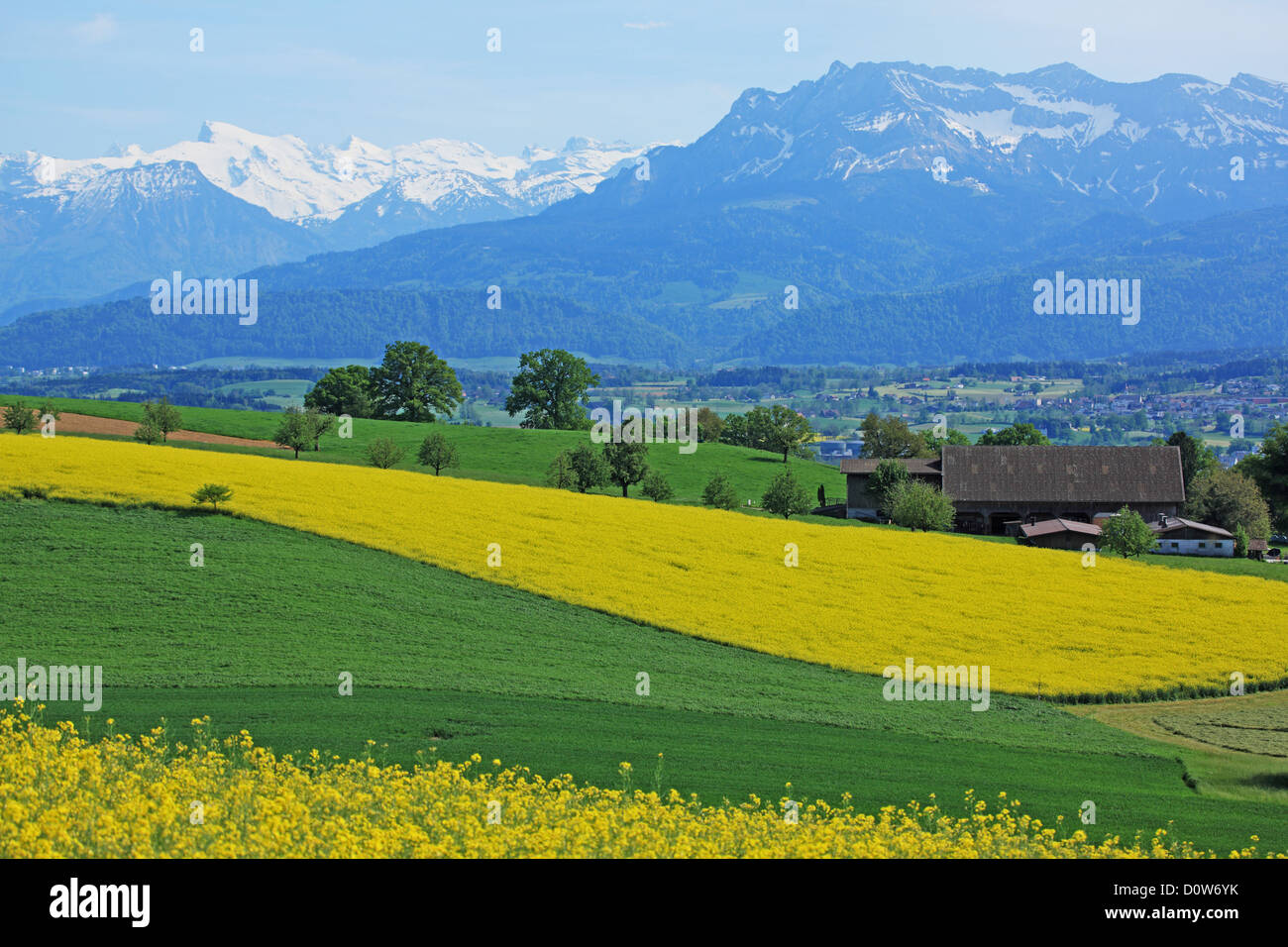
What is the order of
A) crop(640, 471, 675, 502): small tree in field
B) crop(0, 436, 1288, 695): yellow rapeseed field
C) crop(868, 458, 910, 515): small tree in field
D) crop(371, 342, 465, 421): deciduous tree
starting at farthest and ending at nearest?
crop(371, 342, 465, 421): deciduous tree, crop(868, 458, 910, 515): small tree in field, crop(640, 471, 675, 502): small tree in field, crop(0, 436, 1288, 695): yellow rapeseed field

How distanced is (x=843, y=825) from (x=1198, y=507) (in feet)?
270

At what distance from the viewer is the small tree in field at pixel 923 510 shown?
69.4 m

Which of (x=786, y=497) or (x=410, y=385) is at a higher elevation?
(x=410, y=385)

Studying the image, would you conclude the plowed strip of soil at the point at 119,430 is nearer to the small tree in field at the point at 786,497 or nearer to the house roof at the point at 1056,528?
the small tree in field at the point at 786,497

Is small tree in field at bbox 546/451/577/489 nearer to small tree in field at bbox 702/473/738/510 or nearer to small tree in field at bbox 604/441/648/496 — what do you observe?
small tree in field at bbox 604/441/648/496

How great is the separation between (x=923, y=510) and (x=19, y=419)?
55.6 metres

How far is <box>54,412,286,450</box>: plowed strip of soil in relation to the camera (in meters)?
81.2

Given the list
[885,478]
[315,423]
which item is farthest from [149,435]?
[885,478]

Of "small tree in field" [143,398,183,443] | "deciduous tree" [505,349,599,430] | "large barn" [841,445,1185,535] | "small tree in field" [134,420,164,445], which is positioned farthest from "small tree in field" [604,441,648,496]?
"deciduous tree" [505,349,599,430]

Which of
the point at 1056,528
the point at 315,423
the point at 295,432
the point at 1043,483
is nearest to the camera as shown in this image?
the point at 1056,528

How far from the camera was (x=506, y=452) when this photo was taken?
95625mm

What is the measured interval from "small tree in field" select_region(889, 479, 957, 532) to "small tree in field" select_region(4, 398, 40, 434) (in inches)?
2135

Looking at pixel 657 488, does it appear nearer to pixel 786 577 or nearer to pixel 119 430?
pixel 786 577
